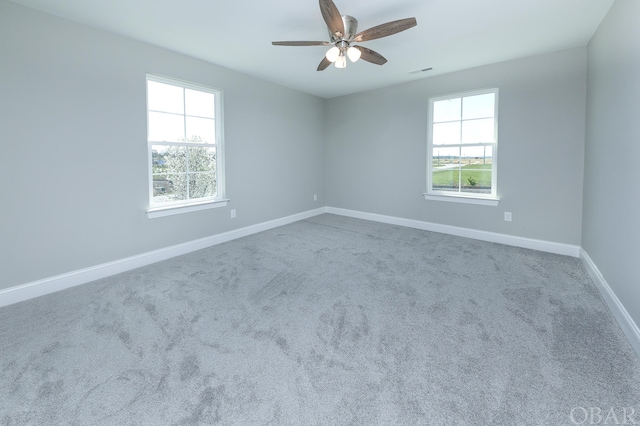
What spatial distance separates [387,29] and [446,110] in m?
2.62

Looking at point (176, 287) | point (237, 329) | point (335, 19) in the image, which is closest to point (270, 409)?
point (237, 329)

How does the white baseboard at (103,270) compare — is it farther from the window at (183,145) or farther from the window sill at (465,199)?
the window sill at (465,199)

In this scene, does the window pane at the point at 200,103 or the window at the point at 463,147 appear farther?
the window at the point at 463,147

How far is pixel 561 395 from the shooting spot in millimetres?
1466

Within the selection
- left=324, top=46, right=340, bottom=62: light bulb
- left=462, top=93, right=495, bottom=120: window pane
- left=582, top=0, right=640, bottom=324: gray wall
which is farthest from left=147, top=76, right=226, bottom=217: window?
left=582, top=0, right=640, bottom=324: gray wall

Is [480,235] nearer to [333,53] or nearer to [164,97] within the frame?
[333,53]

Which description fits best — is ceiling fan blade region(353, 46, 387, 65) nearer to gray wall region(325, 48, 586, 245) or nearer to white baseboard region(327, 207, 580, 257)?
gray wall region(325, 48, 586, 245)

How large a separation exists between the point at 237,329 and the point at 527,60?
4.60m

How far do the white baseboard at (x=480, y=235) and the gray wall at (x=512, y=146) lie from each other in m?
0.07

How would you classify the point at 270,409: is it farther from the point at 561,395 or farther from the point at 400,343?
the point at 561,395

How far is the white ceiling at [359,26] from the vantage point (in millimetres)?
2496

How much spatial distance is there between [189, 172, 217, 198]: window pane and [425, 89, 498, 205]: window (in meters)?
3.37

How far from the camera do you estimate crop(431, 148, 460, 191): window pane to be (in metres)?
4.55

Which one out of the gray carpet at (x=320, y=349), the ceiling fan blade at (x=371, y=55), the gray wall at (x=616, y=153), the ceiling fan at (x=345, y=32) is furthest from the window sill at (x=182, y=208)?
the gray wall at (x=616, y=153)
